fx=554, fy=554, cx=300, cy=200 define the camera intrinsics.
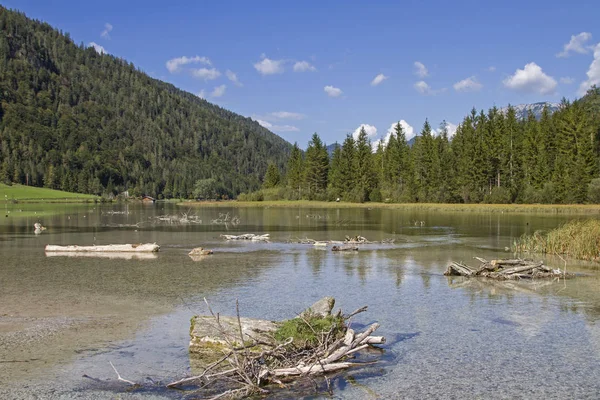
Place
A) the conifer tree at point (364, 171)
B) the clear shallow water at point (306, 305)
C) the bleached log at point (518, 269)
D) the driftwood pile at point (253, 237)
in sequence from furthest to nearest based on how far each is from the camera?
1. the conifer tree at point (364, 171)
2. the driftwood pile at point (253, 237)
3. the bleached log at point (518, 269)
4. the clear shallow water at point (306, 305)

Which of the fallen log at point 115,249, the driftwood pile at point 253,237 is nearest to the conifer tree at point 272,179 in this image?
the driftwood pile at point 253,237

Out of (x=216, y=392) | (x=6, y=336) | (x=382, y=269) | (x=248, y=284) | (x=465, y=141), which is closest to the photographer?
(x=216, y=392)

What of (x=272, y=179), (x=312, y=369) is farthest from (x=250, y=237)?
(x=272, y=179)

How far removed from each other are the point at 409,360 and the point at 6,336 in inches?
458

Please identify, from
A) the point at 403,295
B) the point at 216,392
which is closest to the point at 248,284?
the point at 403,295

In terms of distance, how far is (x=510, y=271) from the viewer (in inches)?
1030

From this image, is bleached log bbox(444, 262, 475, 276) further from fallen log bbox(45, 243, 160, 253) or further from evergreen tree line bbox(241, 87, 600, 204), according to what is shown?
evergreen tree line bbox(241, 87, 600, 204)

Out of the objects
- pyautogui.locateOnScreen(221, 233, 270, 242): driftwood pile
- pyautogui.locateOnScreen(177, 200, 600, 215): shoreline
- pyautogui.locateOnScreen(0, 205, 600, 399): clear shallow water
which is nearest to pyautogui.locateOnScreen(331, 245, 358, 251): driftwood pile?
pyautogui.locateOnScreen(0, 205, 600, 399): clear shallow water

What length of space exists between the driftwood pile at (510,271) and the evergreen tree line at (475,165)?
80643 millimetres

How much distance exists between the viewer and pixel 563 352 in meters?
14.8

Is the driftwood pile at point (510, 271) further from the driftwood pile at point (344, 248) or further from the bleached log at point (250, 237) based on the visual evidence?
the bleached log at point (250, 237)

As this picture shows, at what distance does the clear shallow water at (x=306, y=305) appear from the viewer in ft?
42.0

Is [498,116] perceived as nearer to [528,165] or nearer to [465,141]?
[465,141]

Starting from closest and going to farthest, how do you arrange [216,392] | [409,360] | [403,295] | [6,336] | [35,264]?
[216,392]
[409,360]
[6,336]
[403,295]
[35,264]
